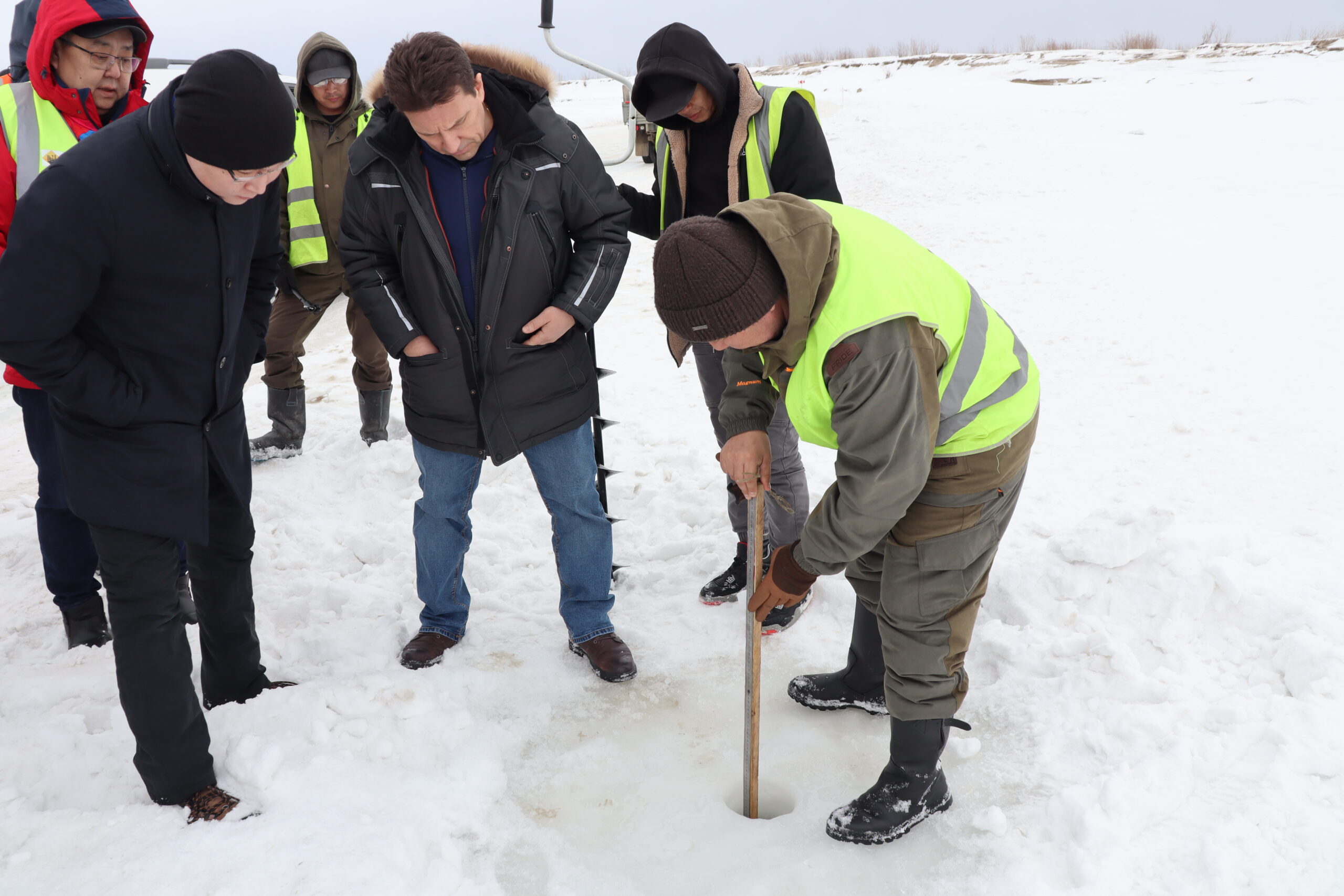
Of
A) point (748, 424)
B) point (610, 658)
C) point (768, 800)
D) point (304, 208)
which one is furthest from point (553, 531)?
point (304, 208)

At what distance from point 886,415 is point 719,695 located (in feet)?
4.95

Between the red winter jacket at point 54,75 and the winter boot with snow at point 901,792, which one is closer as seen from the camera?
the winter boot with snow at point 901,792

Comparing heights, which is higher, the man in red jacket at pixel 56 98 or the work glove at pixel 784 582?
the man in red jacket at pixel 56 98

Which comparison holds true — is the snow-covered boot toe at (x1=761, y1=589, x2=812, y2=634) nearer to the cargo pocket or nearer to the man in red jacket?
the cargo pocket

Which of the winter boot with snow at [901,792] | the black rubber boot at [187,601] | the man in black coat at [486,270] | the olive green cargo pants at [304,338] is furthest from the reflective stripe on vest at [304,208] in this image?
the winter boot with snow at [901,792]

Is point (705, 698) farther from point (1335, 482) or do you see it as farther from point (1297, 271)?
point (1297, 271)

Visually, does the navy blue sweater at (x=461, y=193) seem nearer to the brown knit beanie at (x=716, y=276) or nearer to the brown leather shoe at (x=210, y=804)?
the brown knit beanie at (x=716, y=276)

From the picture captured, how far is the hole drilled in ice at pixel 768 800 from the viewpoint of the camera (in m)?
2.59

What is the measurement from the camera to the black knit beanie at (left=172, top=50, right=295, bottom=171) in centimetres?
190

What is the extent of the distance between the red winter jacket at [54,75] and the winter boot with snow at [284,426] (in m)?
1.76

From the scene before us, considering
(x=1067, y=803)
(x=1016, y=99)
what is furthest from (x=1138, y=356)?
(x=1016, y=99)

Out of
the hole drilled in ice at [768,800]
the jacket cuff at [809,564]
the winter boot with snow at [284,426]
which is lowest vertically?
the hole drilled in ice at [768,800]

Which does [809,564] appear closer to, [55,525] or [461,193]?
[461,193]

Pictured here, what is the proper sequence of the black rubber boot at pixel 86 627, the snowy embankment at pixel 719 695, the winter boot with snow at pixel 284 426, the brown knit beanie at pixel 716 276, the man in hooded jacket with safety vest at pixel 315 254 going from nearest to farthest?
the brown knit beanie at pixel 716 276
the snowy embankment at pixel 719 695
the black rubber boot at pixel 86 627
the man in hooded jacket with safety vest at pixel 315 254
the winter boot with snow at pixel 284 426
